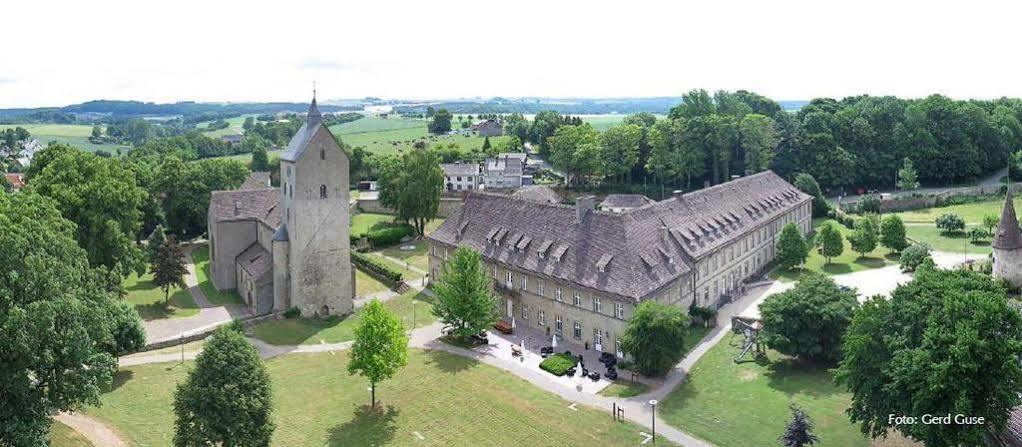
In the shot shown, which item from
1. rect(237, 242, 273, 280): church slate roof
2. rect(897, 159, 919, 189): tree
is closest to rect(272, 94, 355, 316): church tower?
rect(237, 242, 273, 280): church slate roof

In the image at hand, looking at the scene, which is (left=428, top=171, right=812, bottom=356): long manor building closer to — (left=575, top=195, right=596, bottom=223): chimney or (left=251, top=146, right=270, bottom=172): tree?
(left=575, top=195, right=596, bottom=223): chimney

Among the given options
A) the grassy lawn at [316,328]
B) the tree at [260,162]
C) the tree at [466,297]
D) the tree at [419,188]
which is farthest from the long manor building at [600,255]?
the tree at [260,162]

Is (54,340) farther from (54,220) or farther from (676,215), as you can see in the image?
(676,215)

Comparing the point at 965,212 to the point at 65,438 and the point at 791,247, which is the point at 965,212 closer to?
the point at 791,247

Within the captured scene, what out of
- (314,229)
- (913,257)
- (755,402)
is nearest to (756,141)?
(913,257)

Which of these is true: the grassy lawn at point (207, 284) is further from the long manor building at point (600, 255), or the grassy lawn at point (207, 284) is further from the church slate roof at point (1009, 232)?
the church slate roof at point (1009, 232)

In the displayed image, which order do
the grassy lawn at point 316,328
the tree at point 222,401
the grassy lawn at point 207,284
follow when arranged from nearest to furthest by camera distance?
the tree at point 222,401, the grassy lawn at point 316,328, the grassy lawn at point 207,284
